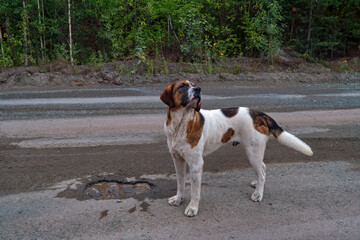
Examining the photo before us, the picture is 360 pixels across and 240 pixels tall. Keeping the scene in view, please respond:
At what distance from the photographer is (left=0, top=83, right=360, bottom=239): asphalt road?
13.2 feet

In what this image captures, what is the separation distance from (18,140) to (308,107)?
838 centimetres

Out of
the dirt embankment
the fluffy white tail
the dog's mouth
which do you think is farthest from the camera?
the dirt embankment

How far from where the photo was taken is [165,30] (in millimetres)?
18625

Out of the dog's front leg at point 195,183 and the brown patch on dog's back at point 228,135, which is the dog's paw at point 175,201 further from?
the brown patch on dog's back at point 228,135

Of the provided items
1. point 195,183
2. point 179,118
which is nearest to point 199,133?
point 179,118

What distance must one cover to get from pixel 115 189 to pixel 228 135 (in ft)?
6.27

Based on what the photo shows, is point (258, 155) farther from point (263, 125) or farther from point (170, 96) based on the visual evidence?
point (170, 96)

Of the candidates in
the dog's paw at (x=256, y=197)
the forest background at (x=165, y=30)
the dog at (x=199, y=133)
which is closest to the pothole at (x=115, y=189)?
the dog at (x=199, y=133)

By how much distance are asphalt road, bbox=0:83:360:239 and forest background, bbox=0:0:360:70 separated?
7.36 m

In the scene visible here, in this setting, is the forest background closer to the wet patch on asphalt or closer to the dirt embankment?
the dirt embankment

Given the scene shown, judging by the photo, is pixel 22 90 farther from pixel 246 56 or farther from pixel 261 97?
pixel 246 56

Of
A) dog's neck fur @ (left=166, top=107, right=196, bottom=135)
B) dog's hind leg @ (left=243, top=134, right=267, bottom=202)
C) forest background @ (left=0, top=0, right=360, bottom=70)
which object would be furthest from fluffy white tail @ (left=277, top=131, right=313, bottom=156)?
forest background @ (left=0, top=0, right=360, bottom=70)

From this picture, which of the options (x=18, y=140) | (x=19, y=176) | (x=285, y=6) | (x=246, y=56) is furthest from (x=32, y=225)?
(x=285, y=6)

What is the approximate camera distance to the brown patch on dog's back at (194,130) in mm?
4250
